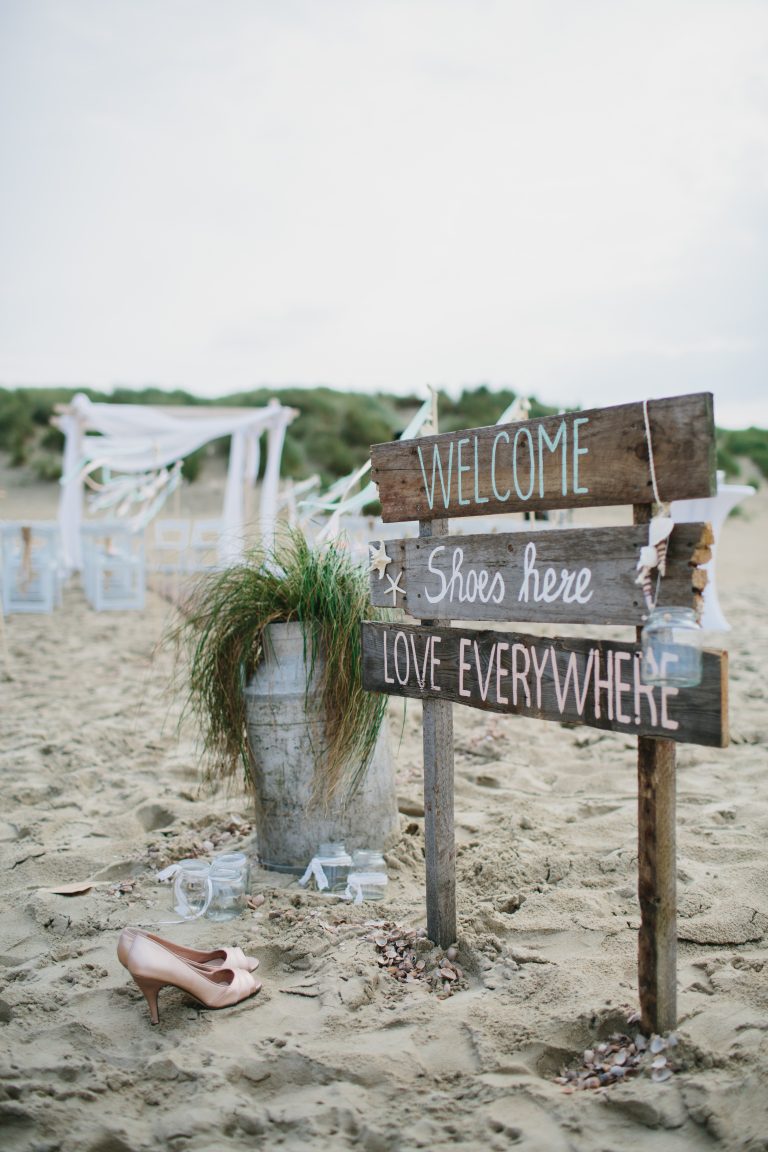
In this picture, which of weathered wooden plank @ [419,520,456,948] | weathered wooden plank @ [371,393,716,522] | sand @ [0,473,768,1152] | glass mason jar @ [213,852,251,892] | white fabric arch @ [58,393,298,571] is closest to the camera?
sand @ [0,473,768,1152]

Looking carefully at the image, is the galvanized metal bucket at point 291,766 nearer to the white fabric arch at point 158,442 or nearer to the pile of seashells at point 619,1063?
the pile of seashells at point 619,1063

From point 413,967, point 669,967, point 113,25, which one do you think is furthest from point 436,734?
point 113,25

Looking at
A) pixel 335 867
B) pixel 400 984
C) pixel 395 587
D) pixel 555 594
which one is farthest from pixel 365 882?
pixel 555 594

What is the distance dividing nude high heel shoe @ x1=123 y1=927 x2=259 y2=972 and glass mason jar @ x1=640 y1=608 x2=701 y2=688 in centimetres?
136

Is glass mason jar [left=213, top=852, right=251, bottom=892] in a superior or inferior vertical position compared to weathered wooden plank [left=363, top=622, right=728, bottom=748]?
inferior

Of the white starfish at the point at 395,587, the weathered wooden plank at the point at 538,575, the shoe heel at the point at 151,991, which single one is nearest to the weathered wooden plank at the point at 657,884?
the weathered wooden plank at the point at 538,575

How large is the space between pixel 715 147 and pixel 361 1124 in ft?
21.3

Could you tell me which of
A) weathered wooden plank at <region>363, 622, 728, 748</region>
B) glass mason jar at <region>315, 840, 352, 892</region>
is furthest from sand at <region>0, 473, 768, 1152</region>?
weathered wooden plank at <region>363, 622, 728, 748</region>

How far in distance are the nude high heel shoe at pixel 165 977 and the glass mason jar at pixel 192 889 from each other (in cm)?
49

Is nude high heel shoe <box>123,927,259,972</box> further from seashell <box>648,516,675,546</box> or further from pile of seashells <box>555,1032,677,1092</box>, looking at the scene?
seashell <box>648,516,675,546</box>

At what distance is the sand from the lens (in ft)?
5.32

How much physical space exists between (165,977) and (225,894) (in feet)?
2.04

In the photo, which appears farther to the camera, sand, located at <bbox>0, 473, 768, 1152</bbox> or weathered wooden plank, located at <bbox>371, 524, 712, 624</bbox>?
weathered wooden plank, located at <bbox>371, 524, 712, 624</bbox>

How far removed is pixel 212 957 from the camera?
2252mm
